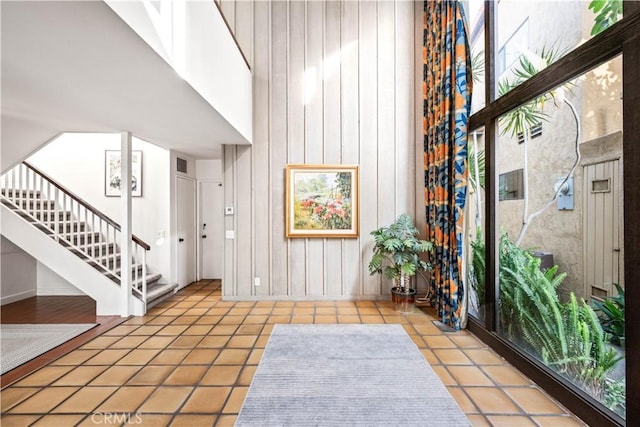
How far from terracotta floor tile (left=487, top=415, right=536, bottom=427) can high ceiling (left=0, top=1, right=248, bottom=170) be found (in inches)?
124

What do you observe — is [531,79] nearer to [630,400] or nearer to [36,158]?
→ [630,400]

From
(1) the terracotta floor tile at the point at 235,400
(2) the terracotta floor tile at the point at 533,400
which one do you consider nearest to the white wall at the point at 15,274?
(1) the terracotta floor tile at the point at 235,400

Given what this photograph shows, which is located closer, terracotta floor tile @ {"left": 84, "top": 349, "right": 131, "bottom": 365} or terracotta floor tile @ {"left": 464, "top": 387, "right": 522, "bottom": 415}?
terracotta floor tile @ {"left": 464, "top": 387, "right": 522, "bottom": 415}

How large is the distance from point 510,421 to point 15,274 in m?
6.42

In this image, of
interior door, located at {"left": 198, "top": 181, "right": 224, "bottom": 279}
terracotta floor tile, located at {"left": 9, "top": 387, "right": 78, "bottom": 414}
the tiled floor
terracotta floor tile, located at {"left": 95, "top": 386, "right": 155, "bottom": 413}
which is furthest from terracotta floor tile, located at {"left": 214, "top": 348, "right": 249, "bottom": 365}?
interior door, located at {"left": 198, "top": 181, "right": 224, "bottom": 279}

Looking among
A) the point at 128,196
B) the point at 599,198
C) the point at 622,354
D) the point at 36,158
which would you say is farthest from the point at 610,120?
the point at 36,158

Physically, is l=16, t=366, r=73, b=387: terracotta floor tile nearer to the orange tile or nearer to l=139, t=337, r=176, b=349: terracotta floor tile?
l=139, t=337, r=176, b=349: terracotta floor tile

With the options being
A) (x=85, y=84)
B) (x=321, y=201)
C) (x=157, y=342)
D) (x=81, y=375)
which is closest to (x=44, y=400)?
(x=81, y=375)

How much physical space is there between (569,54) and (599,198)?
3.31 feet

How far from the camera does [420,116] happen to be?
4.42m

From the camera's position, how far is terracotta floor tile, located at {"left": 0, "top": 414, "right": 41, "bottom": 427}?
73.4 inches

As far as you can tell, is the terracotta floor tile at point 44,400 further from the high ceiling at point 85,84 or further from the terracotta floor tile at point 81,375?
the high ceiling at point 85,84

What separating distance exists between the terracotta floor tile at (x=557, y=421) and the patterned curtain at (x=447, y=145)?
55.0 inches

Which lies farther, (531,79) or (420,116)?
(420,116)
